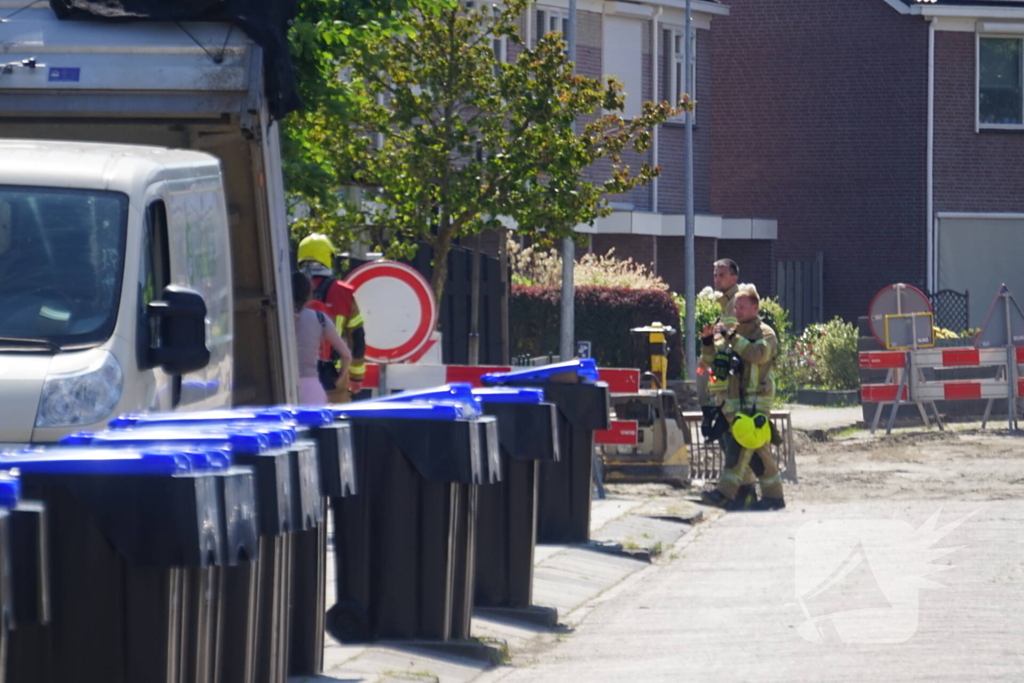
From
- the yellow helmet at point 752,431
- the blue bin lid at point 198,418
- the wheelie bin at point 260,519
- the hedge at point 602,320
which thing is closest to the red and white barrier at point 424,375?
the yellow helmet at point 752,431

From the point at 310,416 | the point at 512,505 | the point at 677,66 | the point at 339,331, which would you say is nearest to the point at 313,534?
the point at 310,416

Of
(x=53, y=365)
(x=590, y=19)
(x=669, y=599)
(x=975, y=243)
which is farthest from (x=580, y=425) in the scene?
(x=975, y=243)

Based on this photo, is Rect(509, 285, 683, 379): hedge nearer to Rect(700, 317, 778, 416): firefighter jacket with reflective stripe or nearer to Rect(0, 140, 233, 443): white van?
Rect(700, 317, 778, 416): firefighter jacket with reflective stripe

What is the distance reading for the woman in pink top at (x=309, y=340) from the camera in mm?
9594

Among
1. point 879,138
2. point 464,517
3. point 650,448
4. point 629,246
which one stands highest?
point 879,138

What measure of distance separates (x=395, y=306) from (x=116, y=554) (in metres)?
6.71

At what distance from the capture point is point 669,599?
899 cm

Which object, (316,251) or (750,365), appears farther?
(750,365)

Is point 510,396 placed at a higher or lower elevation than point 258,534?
higher

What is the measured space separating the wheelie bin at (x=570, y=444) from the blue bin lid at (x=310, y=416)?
12.1 feet

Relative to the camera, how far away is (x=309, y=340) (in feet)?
31.7

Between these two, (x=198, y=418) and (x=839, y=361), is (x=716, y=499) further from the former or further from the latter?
(x=839, y=361)

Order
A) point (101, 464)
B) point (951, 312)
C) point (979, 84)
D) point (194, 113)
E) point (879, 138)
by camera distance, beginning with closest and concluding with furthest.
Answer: point (101, 464) → point (194, 113) → point (951, 312) → point (979, 84) → point (879, 138)

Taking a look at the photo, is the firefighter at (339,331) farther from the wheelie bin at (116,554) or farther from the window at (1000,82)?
the window at (1000,82)
